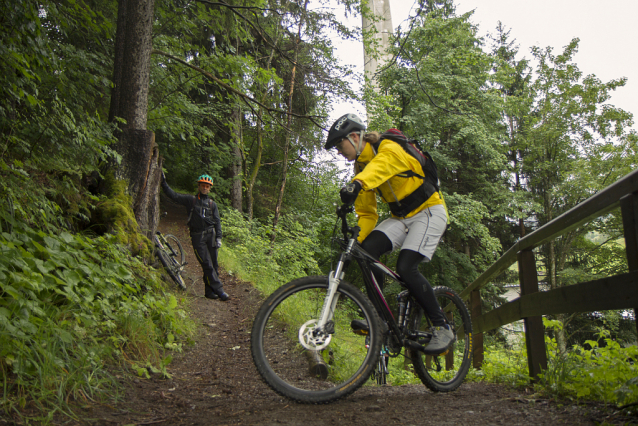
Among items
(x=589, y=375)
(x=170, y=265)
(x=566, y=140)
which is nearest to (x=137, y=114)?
(x=170, y=265)

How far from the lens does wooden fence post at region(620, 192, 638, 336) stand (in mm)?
1887

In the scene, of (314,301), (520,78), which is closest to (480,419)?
(314,301)

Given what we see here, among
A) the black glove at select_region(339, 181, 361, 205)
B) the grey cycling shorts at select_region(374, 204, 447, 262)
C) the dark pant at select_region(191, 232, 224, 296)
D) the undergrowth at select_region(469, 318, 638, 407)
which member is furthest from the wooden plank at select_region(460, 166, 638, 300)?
the dark pant at select_region(191, 232, 224, 296)

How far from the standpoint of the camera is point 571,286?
2355mm

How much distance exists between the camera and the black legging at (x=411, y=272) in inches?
123

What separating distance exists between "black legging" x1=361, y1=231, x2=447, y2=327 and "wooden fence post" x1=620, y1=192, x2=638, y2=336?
1.38 m

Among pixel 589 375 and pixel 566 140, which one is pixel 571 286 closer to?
pixel 589 375

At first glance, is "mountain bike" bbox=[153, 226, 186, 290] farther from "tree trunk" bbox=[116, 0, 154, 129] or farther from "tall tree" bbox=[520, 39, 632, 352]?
"tall tree" bbox=[520, 39, 632, 352]

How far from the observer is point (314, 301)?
9.48 feet

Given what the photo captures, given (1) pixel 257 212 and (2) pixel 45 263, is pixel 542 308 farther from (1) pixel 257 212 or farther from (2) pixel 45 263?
(1) pixel 257 212

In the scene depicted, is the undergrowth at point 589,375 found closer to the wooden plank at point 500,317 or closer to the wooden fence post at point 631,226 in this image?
the wooden plank at point 500,317

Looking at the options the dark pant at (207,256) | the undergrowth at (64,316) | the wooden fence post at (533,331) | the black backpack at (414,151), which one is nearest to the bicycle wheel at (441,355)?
the wooden fence post at (533,331)

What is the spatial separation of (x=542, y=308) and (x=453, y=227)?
15187mm

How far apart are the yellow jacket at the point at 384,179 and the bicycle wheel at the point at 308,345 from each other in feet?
2.06
